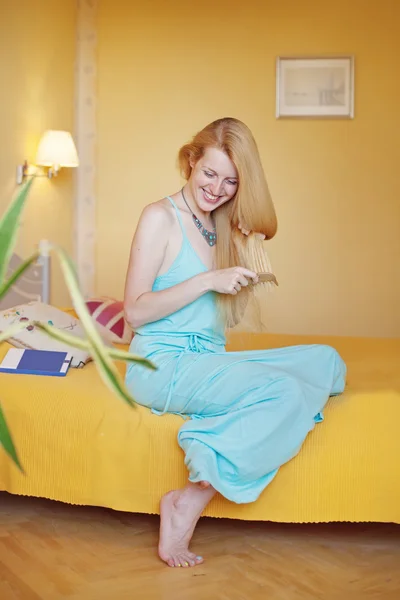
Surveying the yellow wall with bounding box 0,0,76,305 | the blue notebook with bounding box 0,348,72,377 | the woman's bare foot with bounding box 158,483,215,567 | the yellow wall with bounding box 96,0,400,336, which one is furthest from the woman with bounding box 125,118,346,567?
the yellow wall with bounding box 96,0,400,336

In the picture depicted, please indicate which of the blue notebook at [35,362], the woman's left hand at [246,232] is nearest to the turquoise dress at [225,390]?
the woman's left hand at [246,232]

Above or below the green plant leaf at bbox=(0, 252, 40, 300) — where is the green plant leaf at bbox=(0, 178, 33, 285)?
above

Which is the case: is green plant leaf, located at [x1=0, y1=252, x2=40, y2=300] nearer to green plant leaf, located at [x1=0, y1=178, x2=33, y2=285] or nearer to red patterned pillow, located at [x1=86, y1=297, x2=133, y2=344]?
green plant leaf, located at [x1=0, y1=178, x2=33, y2=285]

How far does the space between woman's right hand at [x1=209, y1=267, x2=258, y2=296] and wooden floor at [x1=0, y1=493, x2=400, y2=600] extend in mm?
699

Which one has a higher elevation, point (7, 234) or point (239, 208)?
point (239, 208)

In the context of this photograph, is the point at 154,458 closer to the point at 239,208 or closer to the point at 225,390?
the point at 225,390

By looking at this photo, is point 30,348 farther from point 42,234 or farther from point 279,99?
point 279,99

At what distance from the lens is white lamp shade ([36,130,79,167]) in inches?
163

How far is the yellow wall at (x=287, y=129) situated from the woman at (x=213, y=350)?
232 centimetres

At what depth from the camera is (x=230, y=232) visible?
2.48m

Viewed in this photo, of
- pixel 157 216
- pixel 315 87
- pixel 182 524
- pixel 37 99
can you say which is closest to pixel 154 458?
pixel 182 524

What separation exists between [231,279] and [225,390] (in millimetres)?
291

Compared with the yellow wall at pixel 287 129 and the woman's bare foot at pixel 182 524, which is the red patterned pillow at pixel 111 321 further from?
the yellow wall at pixel 287 129

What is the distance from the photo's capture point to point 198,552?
2.23 meters
